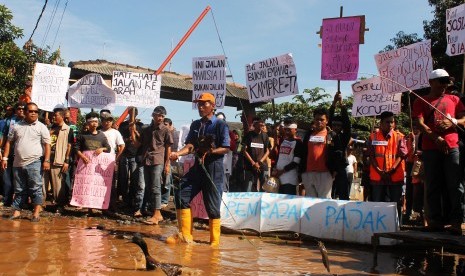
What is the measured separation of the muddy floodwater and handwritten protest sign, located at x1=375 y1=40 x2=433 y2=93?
3629mm

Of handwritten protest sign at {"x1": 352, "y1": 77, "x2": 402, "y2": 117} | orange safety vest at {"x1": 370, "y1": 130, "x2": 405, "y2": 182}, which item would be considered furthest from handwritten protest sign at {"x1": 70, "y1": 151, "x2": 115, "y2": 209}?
handwritten protest sign at {"x1": 352, "y1": 77, "x2": 402, "y2": 117}

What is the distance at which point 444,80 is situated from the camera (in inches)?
224

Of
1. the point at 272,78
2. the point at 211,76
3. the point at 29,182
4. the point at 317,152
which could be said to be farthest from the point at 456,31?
the point at 29,182

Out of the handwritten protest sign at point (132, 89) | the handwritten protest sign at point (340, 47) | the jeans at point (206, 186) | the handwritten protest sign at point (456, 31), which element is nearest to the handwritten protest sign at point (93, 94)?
the handwritten protest sign at point (132, 89)

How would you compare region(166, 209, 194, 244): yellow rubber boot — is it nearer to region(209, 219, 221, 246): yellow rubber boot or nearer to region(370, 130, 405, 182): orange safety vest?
region(209, 219, 221, 246): yellow rubber boot

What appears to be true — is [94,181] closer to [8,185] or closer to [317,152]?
[8,185]

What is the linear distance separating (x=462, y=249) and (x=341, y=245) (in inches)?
85.2

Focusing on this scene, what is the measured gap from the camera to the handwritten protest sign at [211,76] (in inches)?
438

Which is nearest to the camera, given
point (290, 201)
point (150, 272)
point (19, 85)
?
point (150, 272)

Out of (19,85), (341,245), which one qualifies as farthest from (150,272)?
(19,85)

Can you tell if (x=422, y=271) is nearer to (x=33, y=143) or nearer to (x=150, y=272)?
(x=150, y=272)

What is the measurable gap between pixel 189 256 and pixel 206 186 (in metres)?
1.23

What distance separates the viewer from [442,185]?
5.74 m

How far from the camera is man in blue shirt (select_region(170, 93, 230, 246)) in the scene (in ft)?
20.8
